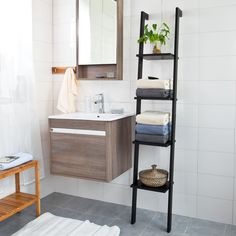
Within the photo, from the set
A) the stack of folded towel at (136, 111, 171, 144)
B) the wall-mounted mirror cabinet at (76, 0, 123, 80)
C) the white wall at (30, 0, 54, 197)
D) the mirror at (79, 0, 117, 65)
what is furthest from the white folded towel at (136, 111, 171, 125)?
the white wall at (30, 0, 54, 197)

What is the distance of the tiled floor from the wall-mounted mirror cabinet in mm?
1295

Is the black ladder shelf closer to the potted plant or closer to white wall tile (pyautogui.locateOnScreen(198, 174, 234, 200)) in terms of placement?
the potted plant

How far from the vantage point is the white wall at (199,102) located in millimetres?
2672

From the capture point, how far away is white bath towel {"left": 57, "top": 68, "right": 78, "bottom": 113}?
3229mm

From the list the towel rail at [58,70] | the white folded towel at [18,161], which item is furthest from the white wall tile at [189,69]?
the white folded towel at [18,161]

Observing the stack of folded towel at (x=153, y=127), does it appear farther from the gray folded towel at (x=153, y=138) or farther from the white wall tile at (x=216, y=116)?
the white wall tile at (x=216, y=116)

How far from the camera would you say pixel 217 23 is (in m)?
2.66

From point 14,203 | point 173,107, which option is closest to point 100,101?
point 173,107

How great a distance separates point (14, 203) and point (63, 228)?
484 mm

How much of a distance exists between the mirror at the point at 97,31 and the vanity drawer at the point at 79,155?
836 millimetres

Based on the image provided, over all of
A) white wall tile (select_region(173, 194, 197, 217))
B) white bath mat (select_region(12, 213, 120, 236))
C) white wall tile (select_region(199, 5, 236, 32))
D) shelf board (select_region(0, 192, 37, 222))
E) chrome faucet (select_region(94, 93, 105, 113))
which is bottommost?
white bath mat (select_region(12, 213, 120, 236))

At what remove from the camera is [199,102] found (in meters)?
2.78

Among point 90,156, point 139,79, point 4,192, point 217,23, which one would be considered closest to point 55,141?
point 90,156

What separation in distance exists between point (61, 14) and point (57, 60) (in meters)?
0.49
